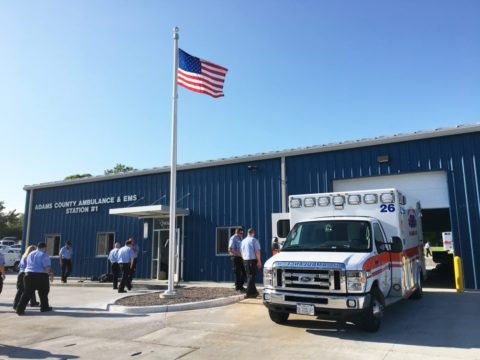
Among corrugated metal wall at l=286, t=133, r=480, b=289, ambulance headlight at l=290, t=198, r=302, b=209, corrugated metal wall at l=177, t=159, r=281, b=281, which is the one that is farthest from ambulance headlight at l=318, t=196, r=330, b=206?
corrugated metal wall at l=177, t=159, r=281, b=281

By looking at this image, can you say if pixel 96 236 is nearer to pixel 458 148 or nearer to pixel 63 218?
pixel 63 218

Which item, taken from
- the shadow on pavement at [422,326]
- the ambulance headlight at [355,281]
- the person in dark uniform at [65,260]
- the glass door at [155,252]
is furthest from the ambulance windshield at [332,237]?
the person in dark uniform at [65,260]

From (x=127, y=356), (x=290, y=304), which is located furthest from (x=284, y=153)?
(x=127, y=356)

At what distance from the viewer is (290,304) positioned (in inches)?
304

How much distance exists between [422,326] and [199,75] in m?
9.66

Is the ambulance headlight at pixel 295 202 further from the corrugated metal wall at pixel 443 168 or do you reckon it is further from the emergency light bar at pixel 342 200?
the corrugated metal wall at pixel 443 168

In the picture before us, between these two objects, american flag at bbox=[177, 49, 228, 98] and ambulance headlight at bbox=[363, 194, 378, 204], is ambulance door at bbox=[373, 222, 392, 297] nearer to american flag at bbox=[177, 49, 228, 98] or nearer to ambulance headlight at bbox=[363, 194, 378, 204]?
ambulance headlight at bbox=[363, 194, 378, 204]

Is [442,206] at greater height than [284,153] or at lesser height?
lesser

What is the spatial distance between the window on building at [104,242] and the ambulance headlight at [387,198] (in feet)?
50.7

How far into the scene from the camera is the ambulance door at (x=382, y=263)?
8.26 m

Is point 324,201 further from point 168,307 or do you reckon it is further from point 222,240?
point 222,240

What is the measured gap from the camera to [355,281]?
731 centimetres

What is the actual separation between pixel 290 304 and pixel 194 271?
1148 centimetres

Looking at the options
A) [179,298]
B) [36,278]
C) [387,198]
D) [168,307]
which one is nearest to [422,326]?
[387,198]
